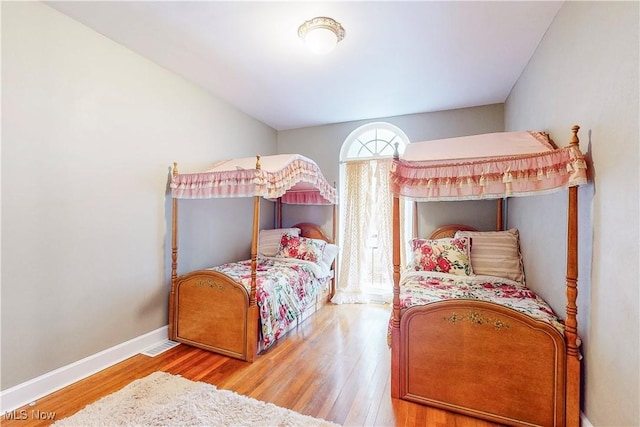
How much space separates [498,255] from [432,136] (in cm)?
179

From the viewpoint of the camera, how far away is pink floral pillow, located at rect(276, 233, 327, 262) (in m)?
3.77

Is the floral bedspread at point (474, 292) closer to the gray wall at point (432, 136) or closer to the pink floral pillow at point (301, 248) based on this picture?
the gray wall at point (432, 136)

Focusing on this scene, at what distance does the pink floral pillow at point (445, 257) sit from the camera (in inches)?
113

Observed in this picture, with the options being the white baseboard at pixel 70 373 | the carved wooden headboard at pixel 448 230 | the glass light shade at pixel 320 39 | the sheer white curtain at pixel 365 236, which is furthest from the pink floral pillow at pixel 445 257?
the white baseboard at pixel 70 373

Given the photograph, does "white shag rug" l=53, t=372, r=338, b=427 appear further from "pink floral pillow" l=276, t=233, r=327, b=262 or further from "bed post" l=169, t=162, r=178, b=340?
"pink floral pillow" l=276, t=233, r=327, b=262

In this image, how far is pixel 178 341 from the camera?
2760 millimetres

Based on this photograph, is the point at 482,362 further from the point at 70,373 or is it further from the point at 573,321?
the point at 70,373

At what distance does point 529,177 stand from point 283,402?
2.13 m

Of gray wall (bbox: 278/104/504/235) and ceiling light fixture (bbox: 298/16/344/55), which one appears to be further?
gray wall (bbox: 278/104/504/235)

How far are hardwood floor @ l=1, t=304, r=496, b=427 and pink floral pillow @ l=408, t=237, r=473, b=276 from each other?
869 mm

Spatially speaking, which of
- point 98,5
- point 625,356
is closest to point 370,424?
point 625,356

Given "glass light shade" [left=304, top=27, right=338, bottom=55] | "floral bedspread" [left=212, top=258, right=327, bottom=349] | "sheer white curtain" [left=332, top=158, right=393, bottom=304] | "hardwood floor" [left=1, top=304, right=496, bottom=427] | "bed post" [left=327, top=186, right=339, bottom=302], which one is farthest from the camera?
"bed post" [left=327, top=186, right=339, bottom=302]

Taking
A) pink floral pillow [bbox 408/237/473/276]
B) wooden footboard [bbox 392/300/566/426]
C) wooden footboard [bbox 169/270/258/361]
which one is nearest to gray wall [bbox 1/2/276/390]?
wooden footboard [bbox 169/270/258/361]

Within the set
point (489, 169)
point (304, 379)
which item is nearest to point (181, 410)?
point (304, 379)
